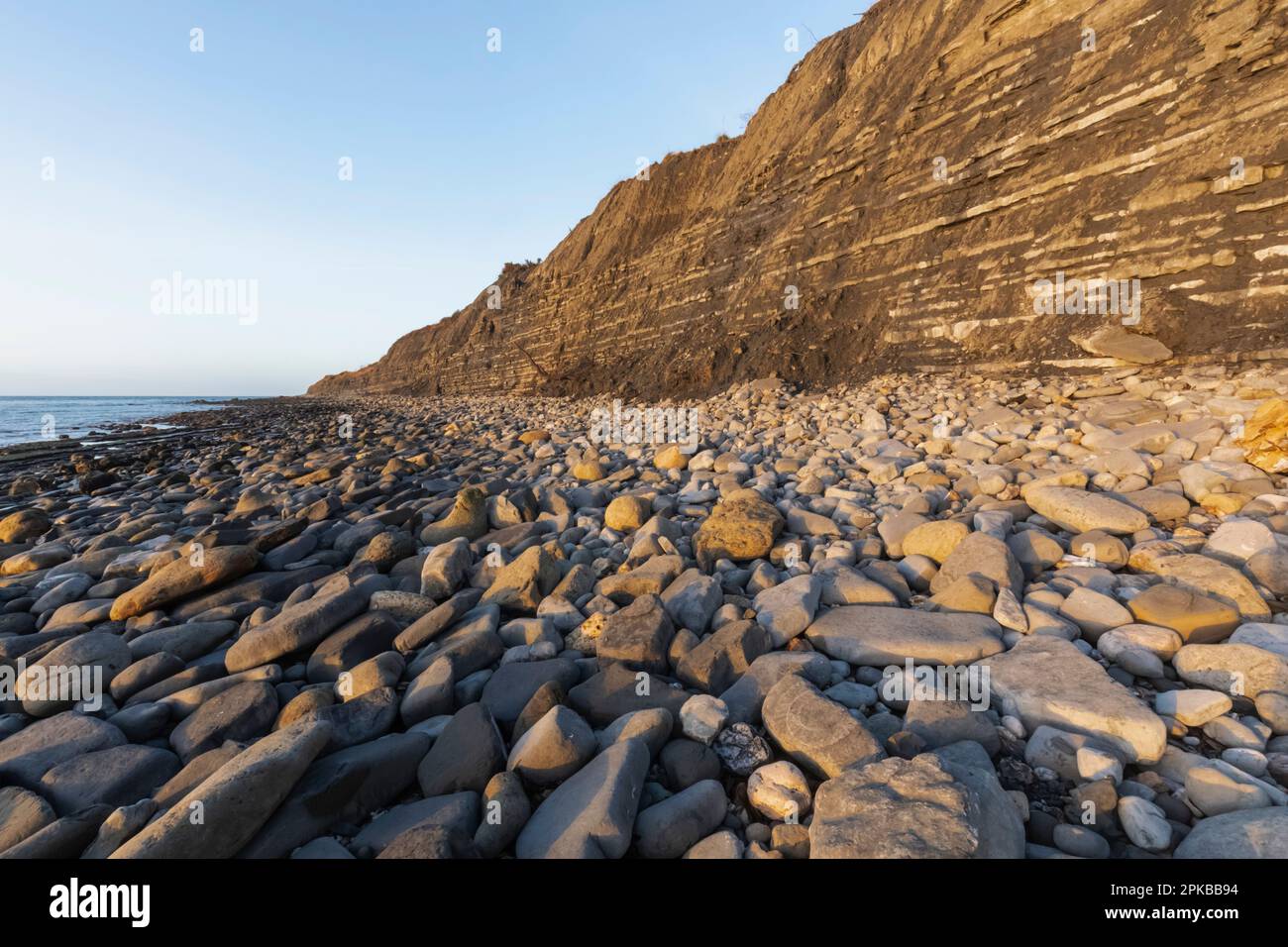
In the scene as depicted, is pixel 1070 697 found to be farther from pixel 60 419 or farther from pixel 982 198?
pixel 60 419

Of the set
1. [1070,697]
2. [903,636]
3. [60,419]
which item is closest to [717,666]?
[903,636]

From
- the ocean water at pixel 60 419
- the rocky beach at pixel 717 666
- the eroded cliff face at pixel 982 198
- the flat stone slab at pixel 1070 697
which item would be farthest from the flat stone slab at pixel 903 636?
the ocean water at pixel 60 419

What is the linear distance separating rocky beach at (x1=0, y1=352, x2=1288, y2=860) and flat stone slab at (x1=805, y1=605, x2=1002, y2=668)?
0.02 m

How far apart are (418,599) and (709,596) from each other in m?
1.71

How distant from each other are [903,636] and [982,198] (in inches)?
337

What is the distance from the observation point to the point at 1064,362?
Answer: 6625mm

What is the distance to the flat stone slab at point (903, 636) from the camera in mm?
2258

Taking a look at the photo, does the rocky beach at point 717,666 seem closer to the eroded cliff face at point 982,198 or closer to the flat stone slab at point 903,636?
the flat stone slab at point 903,636

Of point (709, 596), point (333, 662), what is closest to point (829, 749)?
point (709, 596)

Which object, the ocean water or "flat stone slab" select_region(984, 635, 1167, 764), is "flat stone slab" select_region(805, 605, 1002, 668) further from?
the ocean water

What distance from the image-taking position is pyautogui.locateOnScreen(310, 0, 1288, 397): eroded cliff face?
5.62 metres

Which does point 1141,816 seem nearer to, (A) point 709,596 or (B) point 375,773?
(A) point 709,596

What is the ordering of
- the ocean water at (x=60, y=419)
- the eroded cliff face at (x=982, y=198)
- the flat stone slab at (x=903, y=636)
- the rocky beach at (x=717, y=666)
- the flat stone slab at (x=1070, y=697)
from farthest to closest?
the ocean water at (x=60, y=419) → the eroded cliff face at (x=982, y=198) → the flat stone slab at (x=903, y=636) → the flat stone slab at (x=1070, y=697) → the rocky beach at (x=717, y=666)

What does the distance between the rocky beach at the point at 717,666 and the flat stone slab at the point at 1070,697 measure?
0.04 feet
